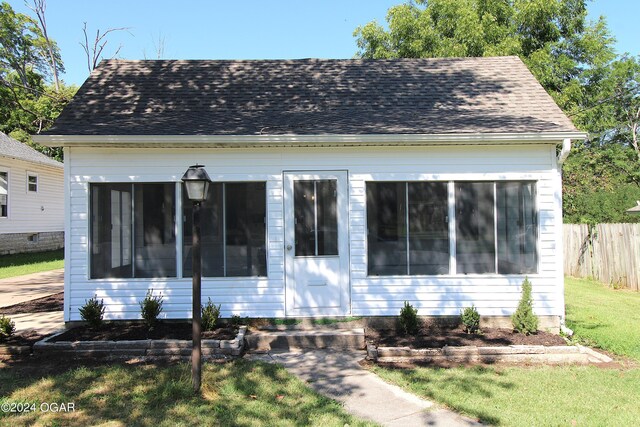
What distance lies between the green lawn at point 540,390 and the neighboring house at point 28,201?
18307mm

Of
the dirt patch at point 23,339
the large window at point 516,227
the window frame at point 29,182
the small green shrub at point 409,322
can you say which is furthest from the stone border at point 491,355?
the window frame at point 29,182

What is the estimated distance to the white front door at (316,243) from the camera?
7004mm

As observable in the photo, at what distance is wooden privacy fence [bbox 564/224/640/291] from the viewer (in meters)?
11.2

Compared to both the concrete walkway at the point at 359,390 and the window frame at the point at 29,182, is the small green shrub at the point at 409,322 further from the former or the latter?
the window frame at the point at 29,182

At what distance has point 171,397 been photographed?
14.4ft

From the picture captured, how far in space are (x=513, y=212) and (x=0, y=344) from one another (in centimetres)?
756

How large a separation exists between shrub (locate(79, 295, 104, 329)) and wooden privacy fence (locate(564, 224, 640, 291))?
11730 millimetres

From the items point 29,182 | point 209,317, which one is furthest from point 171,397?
point 29,182

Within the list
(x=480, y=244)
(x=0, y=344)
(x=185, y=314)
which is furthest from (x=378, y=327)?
(x=0, y=344)

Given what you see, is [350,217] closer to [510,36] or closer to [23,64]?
[23,64]

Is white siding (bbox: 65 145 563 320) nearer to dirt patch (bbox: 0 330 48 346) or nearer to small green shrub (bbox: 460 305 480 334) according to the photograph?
small green shrub (bbox: 460 305 480 334)

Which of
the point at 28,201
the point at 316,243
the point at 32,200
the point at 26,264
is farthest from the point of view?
the point at 32,200

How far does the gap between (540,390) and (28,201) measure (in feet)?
70.6

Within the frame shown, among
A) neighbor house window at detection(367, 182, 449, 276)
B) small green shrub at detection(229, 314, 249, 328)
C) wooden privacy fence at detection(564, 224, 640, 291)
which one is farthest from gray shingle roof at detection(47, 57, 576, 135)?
wooden privacy fence at detection(564, 224, 640, 291)
